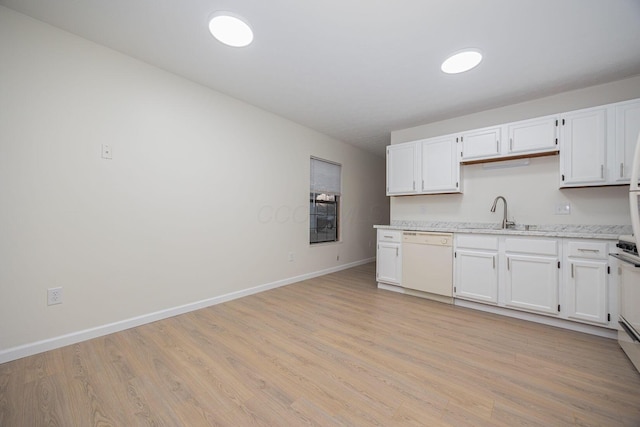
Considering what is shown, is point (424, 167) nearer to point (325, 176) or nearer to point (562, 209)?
point (562, 209)

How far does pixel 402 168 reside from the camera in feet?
12.3

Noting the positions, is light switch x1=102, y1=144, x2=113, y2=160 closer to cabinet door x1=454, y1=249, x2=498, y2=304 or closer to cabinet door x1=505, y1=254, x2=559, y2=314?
cabinet door x1=454, y1=249, x2=498, y2=304

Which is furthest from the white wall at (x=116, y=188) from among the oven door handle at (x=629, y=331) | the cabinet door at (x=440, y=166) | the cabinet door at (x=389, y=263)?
the oven door handle at (x=629, y=331)

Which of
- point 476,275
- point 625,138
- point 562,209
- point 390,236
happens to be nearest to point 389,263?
point 390,236

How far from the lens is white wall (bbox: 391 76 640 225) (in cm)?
253

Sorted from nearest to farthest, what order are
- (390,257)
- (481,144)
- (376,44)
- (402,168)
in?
(376,44)
(481,144)
(390,257)
(402,168)

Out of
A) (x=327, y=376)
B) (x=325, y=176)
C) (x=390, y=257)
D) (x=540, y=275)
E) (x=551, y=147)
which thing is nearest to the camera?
(x=327, y=376)

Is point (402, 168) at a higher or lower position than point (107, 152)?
higher

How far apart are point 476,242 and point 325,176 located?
2610 mm

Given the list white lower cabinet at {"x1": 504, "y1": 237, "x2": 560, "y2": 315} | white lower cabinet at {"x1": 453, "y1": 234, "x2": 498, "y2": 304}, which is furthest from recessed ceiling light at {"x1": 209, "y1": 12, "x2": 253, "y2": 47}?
white lower cabinet at {"x1": 504, "y1": 237, "x2": 560, "y2": 315}

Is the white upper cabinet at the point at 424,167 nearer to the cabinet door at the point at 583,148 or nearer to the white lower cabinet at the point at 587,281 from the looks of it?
the cabinet door at the point at 583,148

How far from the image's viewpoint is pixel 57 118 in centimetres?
196

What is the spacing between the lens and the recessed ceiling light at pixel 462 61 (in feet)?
7.12

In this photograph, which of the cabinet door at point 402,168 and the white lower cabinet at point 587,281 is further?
the cabinet door at point 402,168
